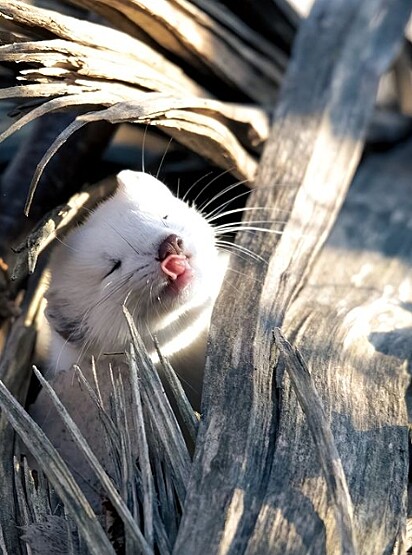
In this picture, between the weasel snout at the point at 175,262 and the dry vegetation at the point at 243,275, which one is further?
the weasel snout at the point at 175,262

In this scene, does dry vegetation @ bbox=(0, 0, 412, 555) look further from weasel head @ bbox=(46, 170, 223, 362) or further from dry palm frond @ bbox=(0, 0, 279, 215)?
weasel head @ bbox=(46, 170, 223, 362)

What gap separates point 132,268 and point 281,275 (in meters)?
0.56

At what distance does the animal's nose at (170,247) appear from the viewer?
3.04 metres

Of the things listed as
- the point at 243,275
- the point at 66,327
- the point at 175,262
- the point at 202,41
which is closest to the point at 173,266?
the point at 175,262

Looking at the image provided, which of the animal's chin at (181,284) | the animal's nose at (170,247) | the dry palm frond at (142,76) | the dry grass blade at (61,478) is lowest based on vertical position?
the dry grass blade at (61,478)

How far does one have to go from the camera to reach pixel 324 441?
2.18m

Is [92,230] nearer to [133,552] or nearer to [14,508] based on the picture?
[14,508]

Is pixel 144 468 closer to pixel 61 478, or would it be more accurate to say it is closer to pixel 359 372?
pixel 61 478

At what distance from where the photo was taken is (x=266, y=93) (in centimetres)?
399

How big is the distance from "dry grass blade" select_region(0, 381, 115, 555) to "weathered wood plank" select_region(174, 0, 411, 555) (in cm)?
22

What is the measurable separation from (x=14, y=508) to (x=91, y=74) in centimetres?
150

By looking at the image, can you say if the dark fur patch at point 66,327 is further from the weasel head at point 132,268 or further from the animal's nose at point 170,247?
the animal's nose at point 170,247

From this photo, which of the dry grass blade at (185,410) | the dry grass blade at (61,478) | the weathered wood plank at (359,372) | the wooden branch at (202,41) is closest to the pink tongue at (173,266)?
the weathered wood plank at (359,372)

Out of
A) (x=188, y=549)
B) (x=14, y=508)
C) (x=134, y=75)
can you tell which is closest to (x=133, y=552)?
(x=188, y=549)
